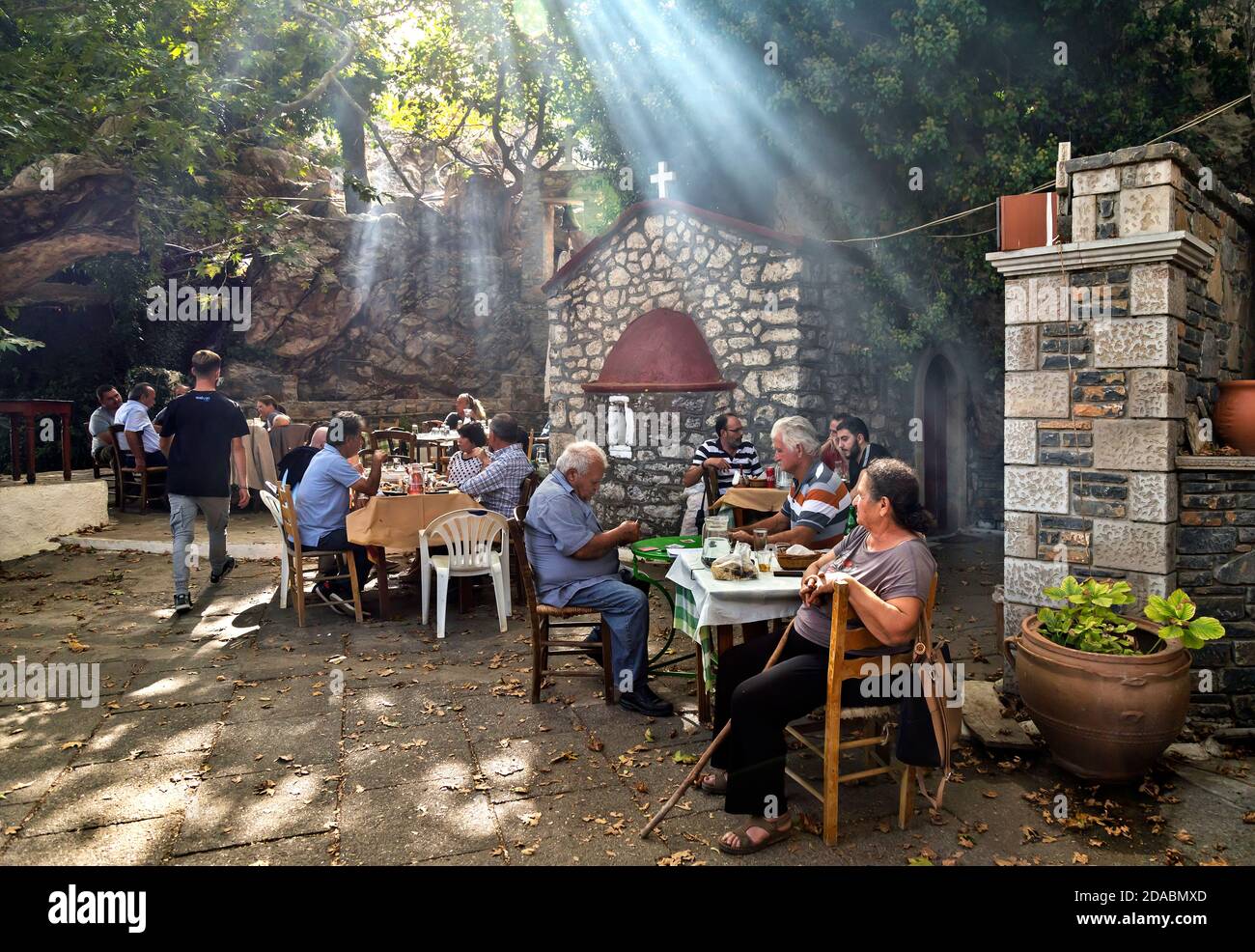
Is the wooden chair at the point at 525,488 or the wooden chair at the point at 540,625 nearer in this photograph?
the wooden chair at the point at 540,625

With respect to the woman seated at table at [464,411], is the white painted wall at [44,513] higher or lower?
lower

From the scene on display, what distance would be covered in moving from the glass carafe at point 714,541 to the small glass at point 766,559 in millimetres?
165

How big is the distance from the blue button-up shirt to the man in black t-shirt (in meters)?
3.34

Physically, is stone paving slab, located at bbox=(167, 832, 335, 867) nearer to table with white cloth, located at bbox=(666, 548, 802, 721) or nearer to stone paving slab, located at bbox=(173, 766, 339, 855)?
stone paving slab, located at bbox=(173, 766, 339, 855)

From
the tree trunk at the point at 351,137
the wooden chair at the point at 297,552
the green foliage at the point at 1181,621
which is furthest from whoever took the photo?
the tree trunk at the point at 351,137

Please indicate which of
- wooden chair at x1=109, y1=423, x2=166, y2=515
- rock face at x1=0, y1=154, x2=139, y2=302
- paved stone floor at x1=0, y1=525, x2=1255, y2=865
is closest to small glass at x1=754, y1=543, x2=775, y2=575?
paved stone floor at x1=0, y1=525, x2=1255, y2=865

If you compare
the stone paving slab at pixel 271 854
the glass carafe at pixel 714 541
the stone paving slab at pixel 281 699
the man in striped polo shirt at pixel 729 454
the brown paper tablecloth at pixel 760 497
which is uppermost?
the man in striped polo shirt at pixel 729 454

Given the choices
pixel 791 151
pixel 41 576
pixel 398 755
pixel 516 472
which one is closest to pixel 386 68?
pixel 791 151

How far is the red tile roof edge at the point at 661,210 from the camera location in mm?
8125

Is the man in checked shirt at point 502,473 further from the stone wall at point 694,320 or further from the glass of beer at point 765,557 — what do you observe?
the stone wall at point 694,320

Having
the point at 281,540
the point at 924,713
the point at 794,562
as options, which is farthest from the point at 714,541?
the point at 281,540

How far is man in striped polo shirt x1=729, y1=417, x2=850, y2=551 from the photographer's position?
466cm

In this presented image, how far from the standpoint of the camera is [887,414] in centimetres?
955

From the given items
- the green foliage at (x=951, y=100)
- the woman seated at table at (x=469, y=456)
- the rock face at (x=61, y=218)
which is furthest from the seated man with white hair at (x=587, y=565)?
the rock face at (x=61, y=218)
